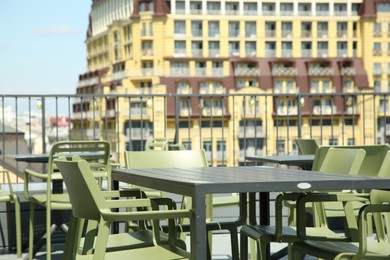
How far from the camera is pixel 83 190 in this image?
3406 millimetres

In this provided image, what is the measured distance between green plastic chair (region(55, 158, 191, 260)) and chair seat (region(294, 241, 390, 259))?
1.70ft

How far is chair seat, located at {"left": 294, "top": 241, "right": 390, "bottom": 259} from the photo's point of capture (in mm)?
3453

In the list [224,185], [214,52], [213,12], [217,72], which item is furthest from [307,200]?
[213,12]

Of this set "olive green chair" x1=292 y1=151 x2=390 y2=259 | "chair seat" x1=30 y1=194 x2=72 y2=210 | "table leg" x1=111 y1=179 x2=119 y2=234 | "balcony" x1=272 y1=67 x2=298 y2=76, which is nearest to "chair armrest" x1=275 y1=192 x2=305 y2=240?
"olive green chair" x1=292 y1=151 x2=390 y2=259

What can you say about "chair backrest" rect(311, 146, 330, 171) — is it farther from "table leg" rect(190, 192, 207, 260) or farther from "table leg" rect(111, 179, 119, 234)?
"table leg" rect(190, 192, 207, 260)

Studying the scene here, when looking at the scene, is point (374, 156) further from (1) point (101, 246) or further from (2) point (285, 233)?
(1) point (101, 246)

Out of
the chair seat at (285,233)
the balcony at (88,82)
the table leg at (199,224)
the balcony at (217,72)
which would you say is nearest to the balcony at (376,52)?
the balcony at (217,72)

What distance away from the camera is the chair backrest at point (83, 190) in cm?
334

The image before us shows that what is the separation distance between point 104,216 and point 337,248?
99 cm

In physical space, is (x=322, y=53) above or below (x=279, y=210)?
above

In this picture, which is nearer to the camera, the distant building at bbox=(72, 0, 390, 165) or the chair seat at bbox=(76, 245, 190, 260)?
the chair seat at bbox=(76, 245, 190, 260)

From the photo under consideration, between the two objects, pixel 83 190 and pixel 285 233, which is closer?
pixel 83 190

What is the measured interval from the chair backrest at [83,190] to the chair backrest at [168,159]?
135cm

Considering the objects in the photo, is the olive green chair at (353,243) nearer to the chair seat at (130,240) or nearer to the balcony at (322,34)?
the chair seat at (130,240)
